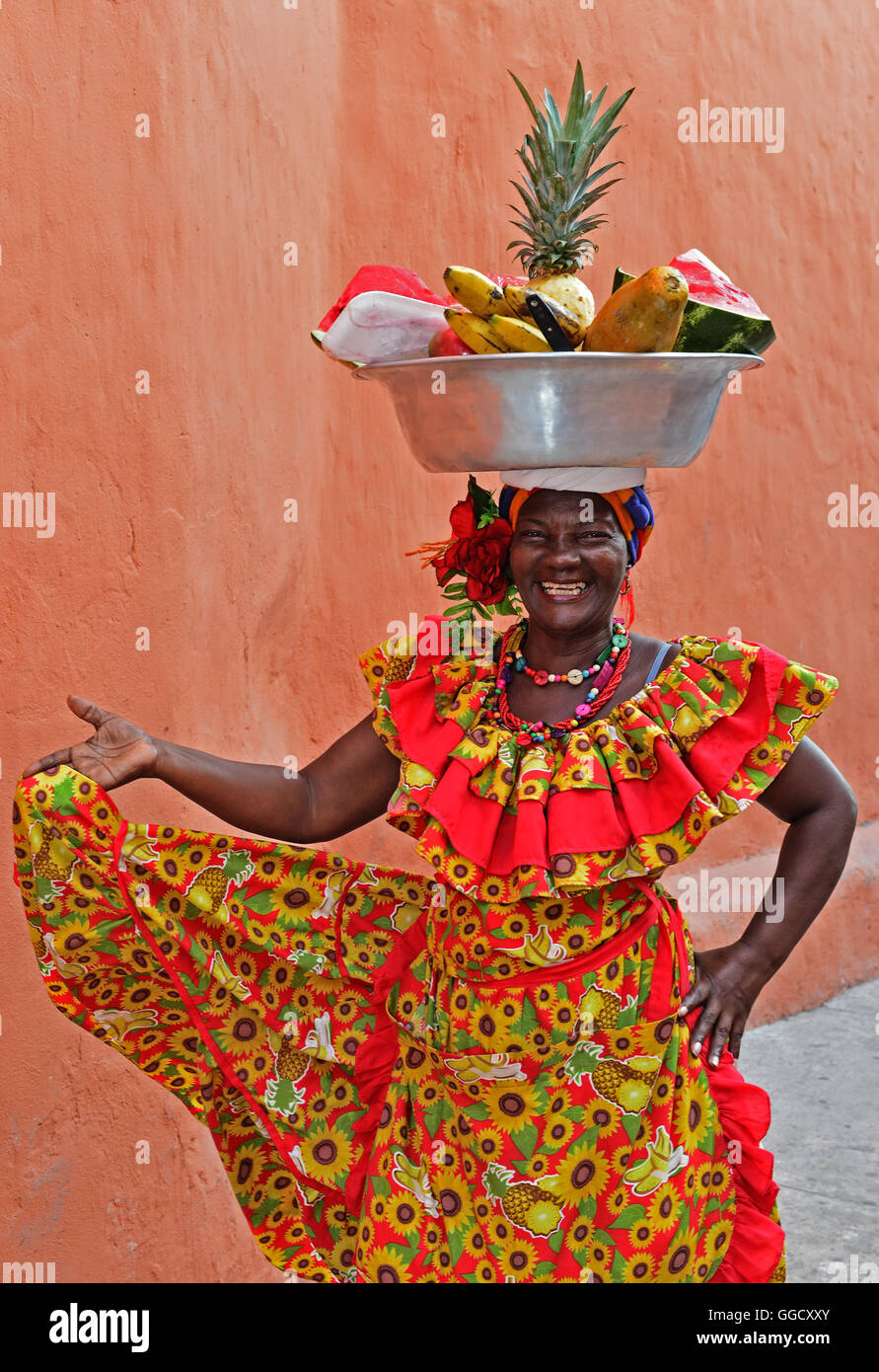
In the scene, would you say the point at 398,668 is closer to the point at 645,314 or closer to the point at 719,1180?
the point at 645,314

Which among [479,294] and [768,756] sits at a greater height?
[479,294]

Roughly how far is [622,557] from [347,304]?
67cm

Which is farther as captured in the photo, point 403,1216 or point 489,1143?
point 403,1216

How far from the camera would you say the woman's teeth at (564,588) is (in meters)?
2.71

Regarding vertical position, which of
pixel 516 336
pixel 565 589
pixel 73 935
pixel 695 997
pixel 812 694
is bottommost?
pixel 695 997

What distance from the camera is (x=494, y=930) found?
2648 millimetres

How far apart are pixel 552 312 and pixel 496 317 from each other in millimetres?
100

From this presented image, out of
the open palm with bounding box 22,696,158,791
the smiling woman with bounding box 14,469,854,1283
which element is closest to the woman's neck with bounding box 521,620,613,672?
the smiling woman with bounding box 14,469,854,1283

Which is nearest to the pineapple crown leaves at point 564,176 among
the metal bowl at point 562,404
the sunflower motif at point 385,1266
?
the metal bowl at point 562,404

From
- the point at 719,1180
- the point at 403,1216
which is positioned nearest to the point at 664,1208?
the point at 719,1180

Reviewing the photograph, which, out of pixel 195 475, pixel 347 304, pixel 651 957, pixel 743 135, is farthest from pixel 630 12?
pixel 651 957

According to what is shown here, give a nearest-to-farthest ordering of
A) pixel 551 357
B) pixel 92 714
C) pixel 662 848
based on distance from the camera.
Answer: pixel 551 357, pixel 662 848, pixel 92 714

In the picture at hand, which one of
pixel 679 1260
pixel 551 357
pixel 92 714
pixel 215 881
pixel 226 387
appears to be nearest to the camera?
pixel 551 357

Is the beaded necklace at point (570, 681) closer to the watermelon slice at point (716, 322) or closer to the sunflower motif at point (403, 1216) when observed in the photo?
the watermelon slice at point (716, 322)
